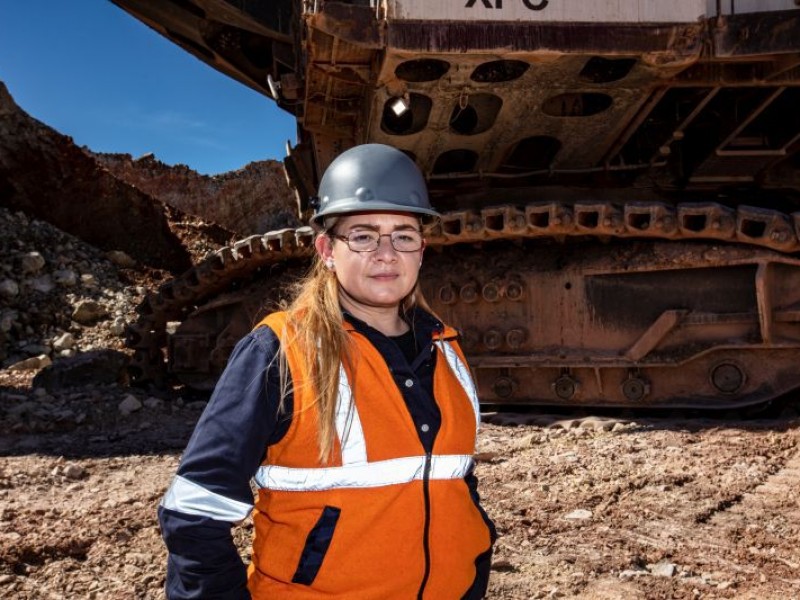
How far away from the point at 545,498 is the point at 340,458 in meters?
2.48

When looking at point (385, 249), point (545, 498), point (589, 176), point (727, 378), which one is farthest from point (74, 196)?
point (385, 249)

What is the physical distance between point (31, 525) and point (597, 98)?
4696 millimetres

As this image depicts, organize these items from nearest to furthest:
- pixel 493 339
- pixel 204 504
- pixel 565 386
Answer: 1. pixel 204 504
2. pixel 565 386
3. pixel 493 339

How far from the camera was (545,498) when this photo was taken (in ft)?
13.4

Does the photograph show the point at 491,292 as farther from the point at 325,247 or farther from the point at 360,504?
the point at 360,504

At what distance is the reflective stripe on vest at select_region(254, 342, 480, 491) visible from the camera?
181 cm

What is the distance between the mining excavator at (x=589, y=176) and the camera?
5316 mm

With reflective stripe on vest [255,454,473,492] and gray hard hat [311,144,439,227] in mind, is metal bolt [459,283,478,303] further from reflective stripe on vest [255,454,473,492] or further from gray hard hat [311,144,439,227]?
reflective stripe on vest [255,454,473,492]

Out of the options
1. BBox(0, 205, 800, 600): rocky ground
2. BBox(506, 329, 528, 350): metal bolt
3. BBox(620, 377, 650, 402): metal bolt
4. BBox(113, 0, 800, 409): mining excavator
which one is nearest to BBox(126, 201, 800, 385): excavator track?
BBox(113, 0, 800, 409): mining excavator

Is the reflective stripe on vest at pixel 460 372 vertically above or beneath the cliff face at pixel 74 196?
beneath

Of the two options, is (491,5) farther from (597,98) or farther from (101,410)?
(101,410)

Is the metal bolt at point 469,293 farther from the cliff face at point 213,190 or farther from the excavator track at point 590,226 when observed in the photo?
the cliff face at point 213,190

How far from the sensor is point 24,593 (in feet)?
10.0

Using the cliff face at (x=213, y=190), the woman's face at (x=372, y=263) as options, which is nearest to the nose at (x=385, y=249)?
the woman's face at (x=372, y=263)
